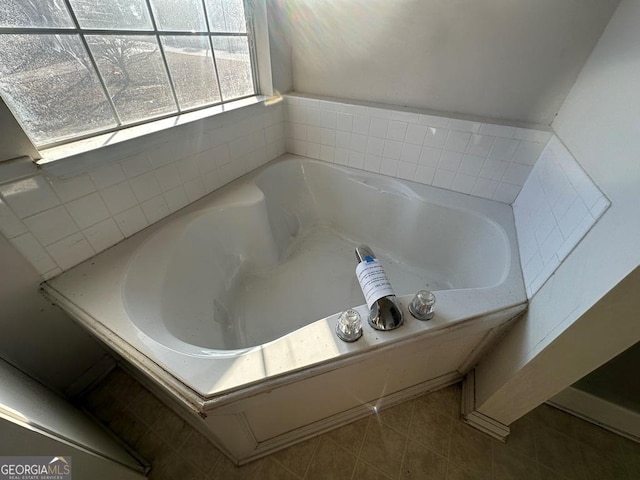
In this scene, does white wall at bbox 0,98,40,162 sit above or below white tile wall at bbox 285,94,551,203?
above

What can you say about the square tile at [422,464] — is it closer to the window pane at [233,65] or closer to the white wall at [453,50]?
the white wall at [453,50]

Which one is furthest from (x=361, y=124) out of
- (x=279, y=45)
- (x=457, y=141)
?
(x=279, y=45)

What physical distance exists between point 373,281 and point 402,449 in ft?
2.30

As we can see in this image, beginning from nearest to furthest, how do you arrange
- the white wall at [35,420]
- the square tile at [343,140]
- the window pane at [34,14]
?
the white wall at [35,420]
the window pane at [34,14]
the square tile at [343,140]

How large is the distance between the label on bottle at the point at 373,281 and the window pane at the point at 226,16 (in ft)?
3.84

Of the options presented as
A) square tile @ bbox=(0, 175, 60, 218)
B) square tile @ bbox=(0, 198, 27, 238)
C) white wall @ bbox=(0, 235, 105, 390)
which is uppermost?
square tile @ bbox=(0, 175, 60, 218)

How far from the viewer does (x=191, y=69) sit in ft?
3.53

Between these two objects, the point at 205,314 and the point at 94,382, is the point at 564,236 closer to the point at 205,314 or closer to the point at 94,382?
the point at 205,314

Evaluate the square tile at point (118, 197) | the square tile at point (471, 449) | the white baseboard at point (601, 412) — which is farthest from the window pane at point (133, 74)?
the white baseboard at point (601, 412)

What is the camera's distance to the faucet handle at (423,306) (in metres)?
0.76

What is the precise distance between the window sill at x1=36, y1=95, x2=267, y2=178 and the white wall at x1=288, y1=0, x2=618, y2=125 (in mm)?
721

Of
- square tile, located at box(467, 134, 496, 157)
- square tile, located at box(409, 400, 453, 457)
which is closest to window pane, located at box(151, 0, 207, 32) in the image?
square tile, located at box(467, 134, 496, 157)

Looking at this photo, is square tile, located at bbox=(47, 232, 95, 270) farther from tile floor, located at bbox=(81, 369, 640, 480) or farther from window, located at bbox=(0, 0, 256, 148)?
tile floor, located at bbox=(81, 369, 640, 480)

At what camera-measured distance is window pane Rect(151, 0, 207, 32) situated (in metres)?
0.91
